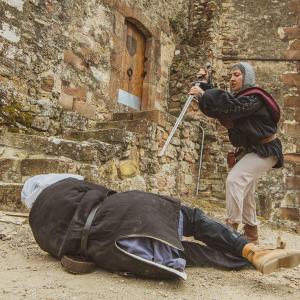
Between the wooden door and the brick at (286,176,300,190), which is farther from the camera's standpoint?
the wooden door

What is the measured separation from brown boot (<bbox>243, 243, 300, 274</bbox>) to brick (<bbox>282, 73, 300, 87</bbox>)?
6.15 meters

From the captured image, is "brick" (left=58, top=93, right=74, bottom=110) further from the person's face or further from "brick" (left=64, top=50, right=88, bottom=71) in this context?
the person's face

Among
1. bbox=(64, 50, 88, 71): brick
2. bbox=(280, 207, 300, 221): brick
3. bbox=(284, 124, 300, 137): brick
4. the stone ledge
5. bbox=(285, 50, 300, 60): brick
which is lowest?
bbox=(280, 207, 300, 221): brick

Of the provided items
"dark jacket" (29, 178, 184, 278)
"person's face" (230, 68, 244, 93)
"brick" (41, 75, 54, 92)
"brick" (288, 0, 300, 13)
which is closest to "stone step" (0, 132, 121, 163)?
"brick" (41, 75, 54, 92)

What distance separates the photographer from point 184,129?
6.50 meters

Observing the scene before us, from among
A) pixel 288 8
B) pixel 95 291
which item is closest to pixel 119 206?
pixel 95 291

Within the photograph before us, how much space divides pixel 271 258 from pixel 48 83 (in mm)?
4290

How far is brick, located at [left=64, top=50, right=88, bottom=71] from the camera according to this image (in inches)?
242

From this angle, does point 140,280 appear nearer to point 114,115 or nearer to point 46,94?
point 46,94

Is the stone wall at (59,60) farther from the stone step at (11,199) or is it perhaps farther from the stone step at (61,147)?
the stone step at (11,199)

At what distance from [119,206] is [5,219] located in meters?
1.35

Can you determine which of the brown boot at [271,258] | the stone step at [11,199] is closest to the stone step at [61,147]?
the stone step at [11,199]

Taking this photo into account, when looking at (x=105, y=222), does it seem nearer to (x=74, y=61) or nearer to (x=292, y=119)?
(x=74, y=61)

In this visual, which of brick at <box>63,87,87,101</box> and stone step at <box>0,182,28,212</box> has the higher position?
brick at <box>63,87,87,101</box>
